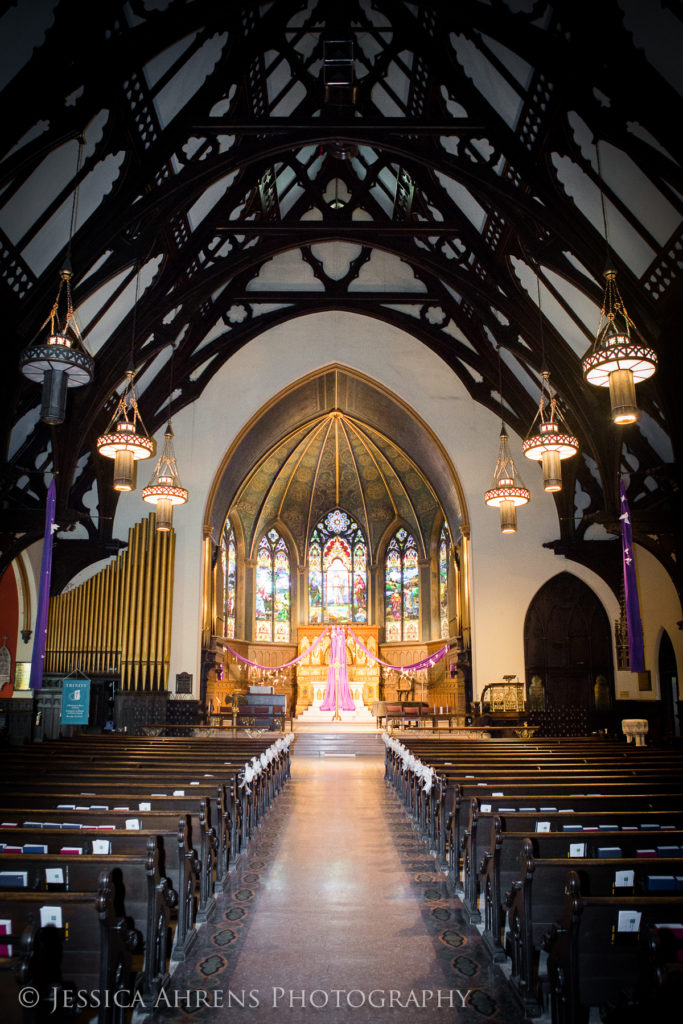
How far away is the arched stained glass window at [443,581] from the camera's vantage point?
29097 mm

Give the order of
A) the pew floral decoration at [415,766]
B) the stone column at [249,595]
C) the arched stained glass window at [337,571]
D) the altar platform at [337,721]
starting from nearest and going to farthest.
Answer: the pew floral decoration at [415,766] → the altar platform at [337,721] → the stone column at [249,595] → the arched stained glass window at [337,571]

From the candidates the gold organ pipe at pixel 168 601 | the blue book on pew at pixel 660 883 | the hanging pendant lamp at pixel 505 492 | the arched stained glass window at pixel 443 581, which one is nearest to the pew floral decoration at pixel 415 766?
the blue book on pew at pixel 660 883

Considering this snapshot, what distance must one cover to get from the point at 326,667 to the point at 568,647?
481 inches

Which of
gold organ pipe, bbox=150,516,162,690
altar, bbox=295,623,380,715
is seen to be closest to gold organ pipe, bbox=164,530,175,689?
gold organ pipe, bbox=150,516,162,690

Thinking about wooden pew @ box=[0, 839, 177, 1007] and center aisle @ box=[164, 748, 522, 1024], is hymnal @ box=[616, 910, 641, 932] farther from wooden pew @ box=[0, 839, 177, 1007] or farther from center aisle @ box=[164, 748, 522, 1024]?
wooden pew @ box=[0, 839, 177, 1007]

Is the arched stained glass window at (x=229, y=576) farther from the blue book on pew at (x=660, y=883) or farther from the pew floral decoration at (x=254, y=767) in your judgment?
the blue book on pew at (x=660, y=883)

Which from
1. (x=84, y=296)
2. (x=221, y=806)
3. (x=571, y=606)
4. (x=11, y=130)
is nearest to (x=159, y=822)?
(x=221, y=806)

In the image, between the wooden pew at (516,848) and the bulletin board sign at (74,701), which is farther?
the bulletin board sign at (74,701)

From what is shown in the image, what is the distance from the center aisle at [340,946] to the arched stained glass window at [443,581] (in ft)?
67.0

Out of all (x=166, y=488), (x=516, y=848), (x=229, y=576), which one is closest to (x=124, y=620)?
(x=166, y=488)

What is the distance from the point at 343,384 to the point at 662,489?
12.4 meters

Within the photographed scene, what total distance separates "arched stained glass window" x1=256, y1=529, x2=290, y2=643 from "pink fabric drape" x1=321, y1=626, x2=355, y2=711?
3.52m

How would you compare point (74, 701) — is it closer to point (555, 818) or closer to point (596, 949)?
point (555, 818)

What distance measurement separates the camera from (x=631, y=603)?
13.8m
